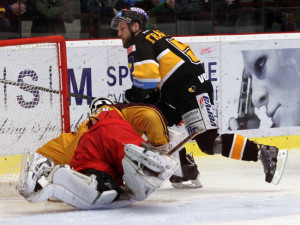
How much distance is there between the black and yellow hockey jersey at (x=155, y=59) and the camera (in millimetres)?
4512

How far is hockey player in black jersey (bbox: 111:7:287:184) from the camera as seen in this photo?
178 inches

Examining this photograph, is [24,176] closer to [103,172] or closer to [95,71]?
[103,172]

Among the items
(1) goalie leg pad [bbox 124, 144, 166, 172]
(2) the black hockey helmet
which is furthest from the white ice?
(2) the black hockey helmet

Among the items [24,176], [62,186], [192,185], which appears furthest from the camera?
[192,185]

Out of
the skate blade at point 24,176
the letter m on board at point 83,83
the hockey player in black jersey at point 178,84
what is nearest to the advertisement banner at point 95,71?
the letter m on board at point 83,83

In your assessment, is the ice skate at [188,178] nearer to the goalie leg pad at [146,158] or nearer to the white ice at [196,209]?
the white ice at [196,209]

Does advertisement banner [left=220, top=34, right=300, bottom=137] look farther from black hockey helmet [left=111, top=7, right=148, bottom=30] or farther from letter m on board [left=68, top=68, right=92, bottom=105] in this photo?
black hockey helmet [left=111, top=7, right=148, bottom=30]

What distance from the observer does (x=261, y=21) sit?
6426mm

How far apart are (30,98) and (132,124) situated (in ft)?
2.39

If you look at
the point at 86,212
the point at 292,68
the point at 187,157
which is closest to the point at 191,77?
the point at 187,157

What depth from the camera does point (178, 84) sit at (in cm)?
467

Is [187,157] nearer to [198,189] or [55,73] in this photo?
[198,189]

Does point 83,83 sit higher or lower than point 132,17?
Answer: lower

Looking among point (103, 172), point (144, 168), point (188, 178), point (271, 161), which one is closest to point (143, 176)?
point (144, 168)
